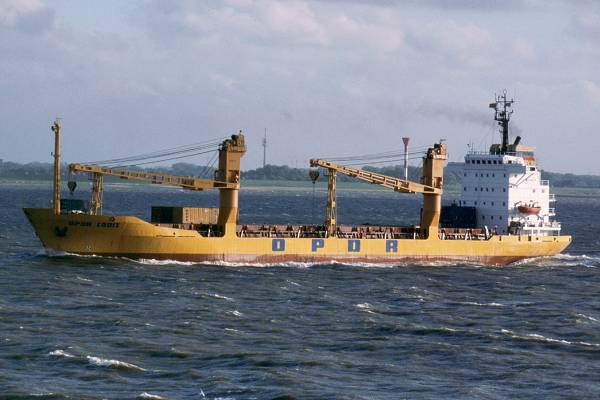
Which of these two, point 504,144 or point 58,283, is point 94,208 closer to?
point 58,283

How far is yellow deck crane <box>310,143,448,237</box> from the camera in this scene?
65.4 metres

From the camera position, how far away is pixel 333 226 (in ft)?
213

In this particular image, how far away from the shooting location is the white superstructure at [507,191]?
7100 centimetres

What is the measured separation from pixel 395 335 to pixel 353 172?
26700 millimetres

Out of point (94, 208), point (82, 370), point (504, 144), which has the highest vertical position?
point (504, 144)

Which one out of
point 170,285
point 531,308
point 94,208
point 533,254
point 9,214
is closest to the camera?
point 531,308

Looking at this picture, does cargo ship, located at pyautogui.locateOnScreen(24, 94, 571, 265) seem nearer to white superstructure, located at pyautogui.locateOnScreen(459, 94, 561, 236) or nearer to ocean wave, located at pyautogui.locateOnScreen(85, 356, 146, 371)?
white superstructure, located at pyautogui.locateOnScreen(459, 94, 561, 236)

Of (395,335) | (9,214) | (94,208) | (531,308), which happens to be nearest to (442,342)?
(395,335)

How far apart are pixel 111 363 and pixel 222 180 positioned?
2973 cm

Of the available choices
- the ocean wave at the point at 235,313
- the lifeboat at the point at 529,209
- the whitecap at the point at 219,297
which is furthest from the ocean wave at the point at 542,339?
the lifeboat at the point at 529,209

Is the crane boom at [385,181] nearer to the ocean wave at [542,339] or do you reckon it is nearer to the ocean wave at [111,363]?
the ocean wave at [542,339]

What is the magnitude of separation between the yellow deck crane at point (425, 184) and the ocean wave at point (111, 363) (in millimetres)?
32243

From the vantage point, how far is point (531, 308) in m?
47.9

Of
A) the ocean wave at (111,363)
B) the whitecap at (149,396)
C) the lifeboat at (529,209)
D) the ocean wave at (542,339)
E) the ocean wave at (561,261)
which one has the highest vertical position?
the lifeboat at (529,209)
